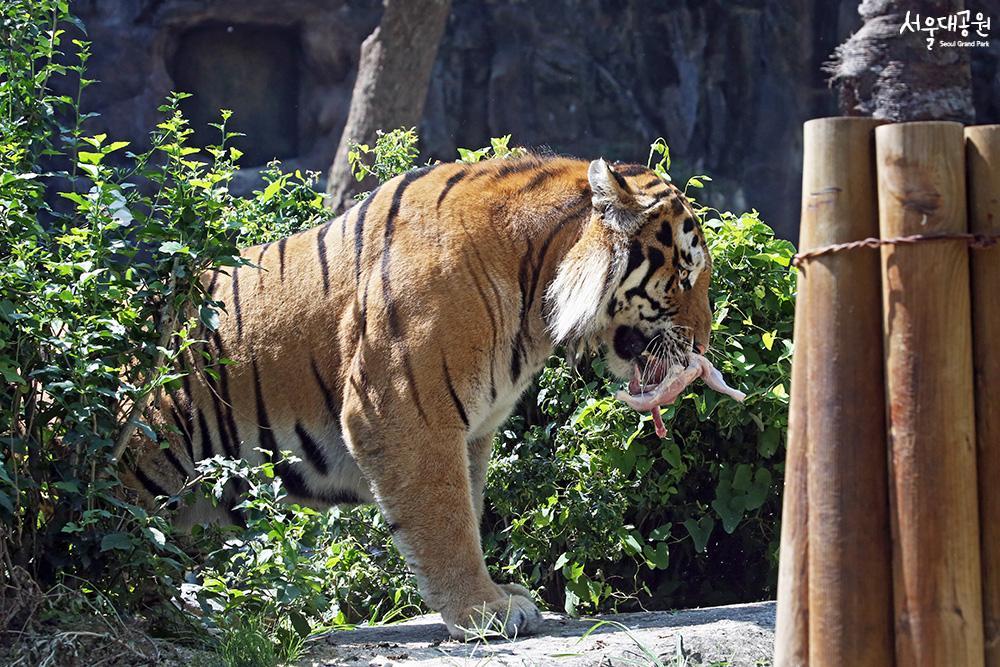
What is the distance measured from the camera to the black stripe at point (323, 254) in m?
4.52

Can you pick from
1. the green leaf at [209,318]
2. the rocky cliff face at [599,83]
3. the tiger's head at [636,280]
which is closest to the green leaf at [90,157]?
the green leaf at [209,318]

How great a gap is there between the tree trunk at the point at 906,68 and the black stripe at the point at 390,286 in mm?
5220

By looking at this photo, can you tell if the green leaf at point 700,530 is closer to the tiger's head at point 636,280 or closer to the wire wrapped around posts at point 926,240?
the tiger's head at point 636,280

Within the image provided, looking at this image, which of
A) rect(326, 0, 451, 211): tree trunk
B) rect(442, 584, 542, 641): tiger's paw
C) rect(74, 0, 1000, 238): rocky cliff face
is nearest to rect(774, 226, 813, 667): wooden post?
Result: rect(442, 584, 542, 641): tiger's paw

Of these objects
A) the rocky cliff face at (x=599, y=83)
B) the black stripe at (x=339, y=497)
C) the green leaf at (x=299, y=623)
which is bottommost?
the green leaf at (x=299, y=623)

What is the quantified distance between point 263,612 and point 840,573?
5.68 feet

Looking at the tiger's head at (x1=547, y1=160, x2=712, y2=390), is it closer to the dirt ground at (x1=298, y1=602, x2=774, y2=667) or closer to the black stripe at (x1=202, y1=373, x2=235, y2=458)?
the dirt ground at (x1=298, y1=602, x2=774, y2=667)

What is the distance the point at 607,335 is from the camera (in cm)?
451

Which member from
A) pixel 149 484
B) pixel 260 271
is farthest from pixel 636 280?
pixel 149 484

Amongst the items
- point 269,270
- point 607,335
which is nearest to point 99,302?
point 269,270

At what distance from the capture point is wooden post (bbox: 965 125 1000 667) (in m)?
2.72

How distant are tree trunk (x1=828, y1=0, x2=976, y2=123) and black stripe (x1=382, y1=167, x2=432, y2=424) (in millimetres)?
5220

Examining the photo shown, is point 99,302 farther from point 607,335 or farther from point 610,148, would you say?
point 610,148

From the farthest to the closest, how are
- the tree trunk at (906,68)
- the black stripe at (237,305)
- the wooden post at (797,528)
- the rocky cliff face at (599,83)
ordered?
the rocky cliff face at (599,83)
the tree trunk at (906,68)
the black stripe at (237,305)
the wooden post at (797,528)
